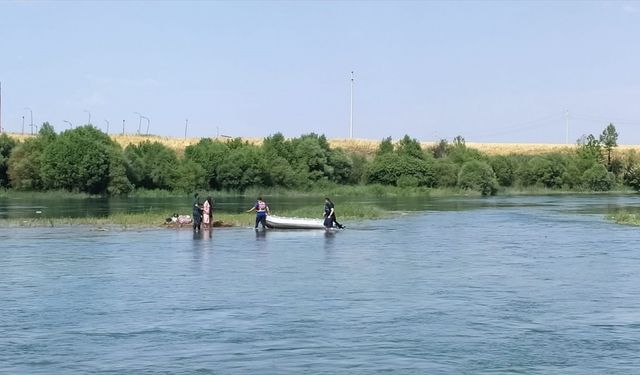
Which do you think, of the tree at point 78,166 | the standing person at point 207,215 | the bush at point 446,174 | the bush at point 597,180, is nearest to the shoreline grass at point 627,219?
the standing person at point 207,215

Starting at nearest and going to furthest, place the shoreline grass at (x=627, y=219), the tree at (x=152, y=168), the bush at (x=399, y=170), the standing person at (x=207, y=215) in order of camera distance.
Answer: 1. the standing person at (x=207, y=215)
2. the shoreline grass at (x=627, y=219)
3. the tree at (x=152, y=168)
4. the bush at (x=399, y=170)

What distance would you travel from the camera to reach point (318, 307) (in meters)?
25.8

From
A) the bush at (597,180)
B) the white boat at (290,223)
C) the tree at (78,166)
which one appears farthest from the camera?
the bush at (597,180)

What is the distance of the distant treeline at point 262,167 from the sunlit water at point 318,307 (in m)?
80.3

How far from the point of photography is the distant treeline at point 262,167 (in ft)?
428

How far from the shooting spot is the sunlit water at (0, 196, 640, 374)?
19500 millimetres

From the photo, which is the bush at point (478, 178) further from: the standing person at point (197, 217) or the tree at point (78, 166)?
the standing person at point (197, 217)

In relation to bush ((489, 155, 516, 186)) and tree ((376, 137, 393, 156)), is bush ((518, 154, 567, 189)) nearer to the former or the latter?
bush ((489, 155, 516, 186))

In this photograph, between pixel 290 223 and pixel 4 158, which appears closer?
pixel 290 223

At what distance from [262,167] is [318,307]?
12203 cm

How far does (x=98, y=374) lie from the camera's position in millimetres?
18234

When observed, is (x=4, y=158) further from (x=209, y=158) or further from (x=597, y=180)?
(x=597, y=180)

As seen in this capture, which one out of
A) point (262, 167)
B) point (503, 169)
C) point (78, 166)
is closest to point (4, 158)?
point (78, 166)

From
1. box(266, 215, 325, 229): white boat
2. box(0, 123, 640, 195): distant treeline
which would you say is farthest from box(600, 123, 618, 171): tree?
box(266, 215, 325, 229): white boat
